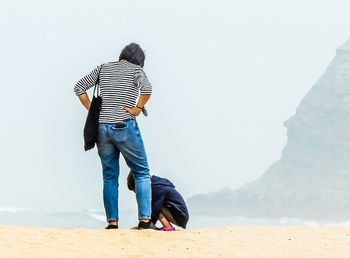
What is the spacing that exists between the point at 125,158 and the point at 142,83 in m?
0.99

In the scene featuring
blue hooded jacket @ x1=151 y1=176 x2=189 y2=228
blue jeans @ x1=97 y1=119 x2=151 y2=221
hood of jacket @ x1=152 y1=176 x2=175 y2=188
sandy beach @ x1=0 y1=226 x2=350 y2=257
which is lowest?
sandy beach @ x1=0 y1=226 x2=350 y2=257

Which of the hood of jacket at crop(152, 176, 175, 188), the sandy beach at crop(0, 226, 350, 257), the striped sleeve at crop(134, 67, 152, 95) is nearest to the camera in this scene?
the sandy beach at crop(0, 226, 350, 257)

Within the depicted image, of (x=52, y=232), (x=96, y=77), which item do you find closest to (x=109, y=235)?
(x=52, y=232)

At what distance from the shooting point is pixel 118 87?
754 cm

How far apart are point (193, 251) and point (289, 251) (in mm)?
1174

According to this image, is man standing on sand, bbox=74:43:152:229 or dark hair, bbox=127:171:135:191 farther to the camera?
dark hair, bbox=127:171:135:191

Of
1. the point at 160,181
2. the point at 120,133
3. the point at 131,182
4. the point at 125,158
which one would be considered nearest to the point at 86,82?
the point at 120,133

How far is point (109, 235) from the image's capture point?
7.41 meters

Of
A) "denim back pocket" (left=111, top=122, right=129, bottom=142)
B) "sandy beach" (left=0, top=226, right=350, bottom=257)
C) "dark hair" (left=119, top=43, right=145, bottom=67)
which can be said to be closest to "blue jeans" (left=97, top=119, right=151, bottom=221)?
"denim back pocket" (left=111, top=122, right=129, bottom=142)

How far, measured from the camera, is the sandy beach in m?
6.76

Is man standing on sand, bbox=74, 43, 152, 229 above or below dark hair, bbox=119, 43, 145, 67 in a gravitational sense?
below

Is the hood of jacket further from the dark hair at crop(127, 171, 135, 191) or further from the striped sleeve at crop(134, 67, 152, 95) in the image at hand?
the striped sleeve at crop(134, 67, 152, 95)

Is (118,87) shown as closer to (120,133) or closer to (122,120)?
(122,120)

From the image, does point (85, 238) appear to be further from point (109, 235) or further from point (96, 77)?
point (96, 77)
